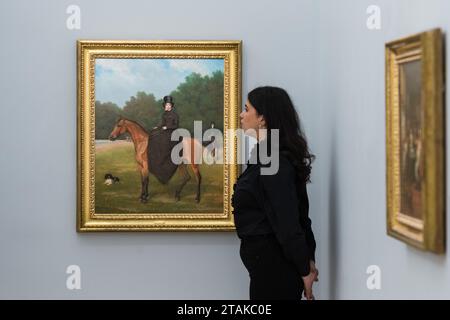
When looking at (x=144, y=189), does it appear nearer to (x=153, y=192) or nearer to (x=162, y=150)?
(x=153, y=192)

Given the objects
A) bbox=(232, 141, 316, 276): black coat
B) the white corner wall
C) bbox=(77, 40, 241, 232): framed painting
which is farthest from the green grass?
bbox=(232, 141, 316, 276): black coat

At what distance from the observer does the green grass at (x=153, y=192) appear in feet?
12.8

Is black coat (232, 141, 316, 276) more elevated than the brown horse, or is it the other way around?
the brown horse

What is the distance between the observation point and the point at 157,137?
3912 mm

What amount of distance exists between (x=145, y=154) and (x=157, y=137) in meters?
0.12

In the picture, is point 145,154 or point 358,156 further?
point 145,154

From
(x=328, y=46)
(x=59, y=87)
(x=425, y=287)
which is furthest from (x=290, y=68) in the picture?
(x=425, y=287)

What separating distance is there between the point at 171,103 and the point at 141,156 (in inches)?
13.2

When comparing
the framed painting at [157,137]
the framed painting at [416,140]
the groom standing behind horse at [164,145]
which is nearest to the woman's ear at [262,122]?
the framed painting at [157,137]

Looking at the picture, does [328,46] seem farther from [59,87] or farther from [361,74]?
[59,87]

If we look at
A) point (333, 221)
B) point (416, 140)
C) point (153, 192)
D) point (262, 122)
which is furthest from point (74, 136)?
point (416, 140)

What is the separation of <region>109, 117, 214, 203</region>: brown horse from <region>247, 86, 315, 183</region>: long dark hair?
0.75 metres

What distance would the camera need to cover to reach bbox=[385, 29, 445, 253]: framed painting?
1.96m

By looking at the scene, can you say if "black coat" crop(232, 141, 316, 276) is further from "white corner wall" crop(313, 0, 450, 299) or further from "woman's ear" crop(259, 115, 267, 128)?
"white corner wall" crop(313, 0, 450, 299)
